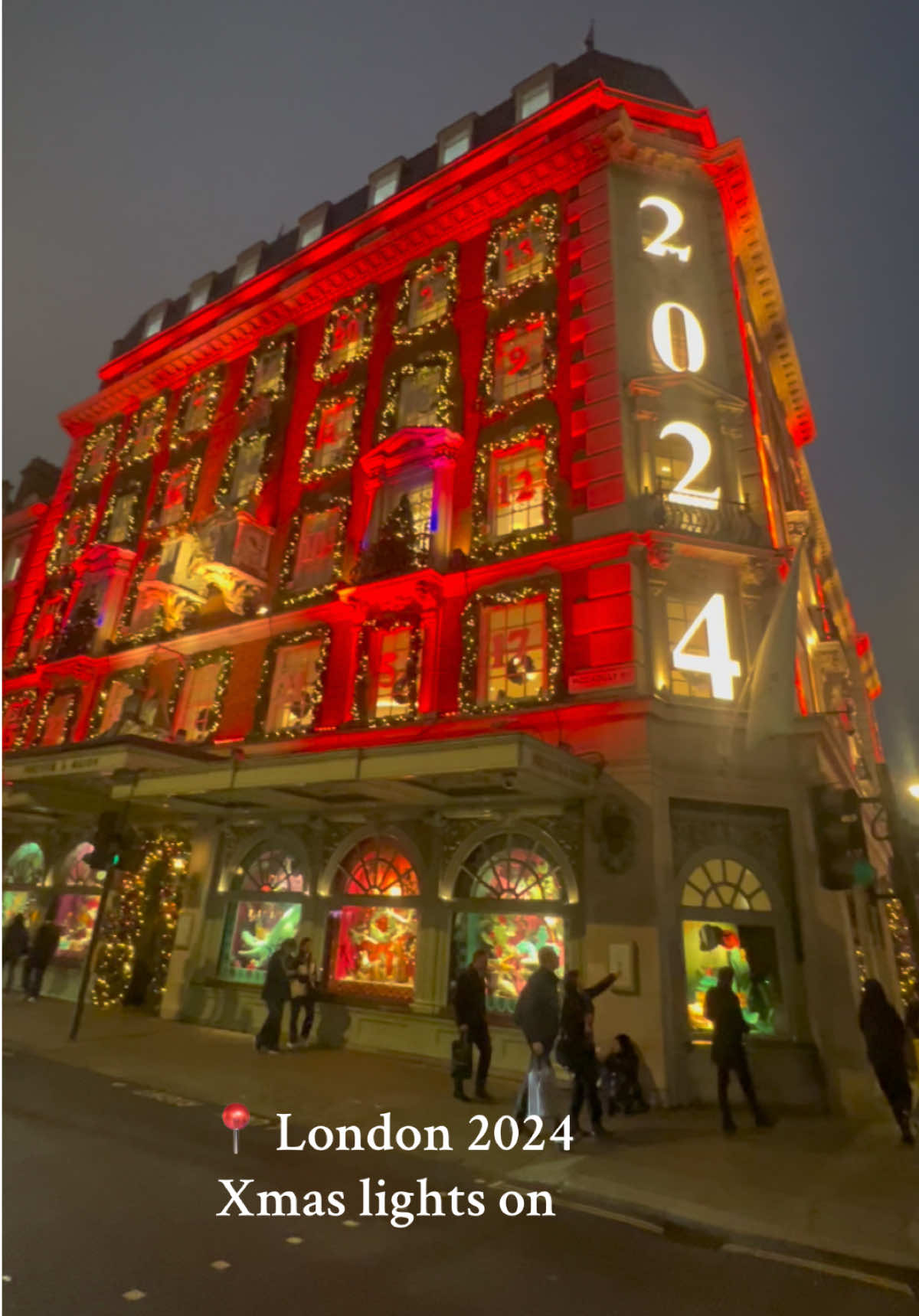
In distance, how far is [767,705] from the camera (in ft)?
38.0

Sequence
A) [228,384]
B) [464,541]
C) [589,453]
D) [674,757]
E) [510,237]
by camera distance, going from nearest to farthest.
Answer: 1. [674,757]
2. [589,453]
3. [464,541]
4. [510,237]
5. [228,384]

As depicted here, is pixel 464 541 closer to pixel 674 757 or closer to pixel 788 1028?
pixel 674 757

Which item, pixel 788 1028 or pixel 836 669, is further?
pixel 836 669

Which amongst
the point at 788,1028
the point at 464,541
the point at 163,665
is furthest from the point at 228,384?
the point at 788,1028

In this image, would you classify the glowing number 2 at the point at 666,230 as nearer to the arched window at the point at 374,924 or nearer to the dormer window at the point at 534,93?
the dormer window at the point at 534,93

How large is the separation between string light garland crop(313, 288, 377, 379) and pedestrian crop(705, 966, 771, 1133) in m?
18.9

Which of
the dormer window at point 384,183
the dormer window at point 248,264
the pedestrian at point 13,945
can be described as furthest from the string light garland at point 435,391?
the pedestrian at point 13,945

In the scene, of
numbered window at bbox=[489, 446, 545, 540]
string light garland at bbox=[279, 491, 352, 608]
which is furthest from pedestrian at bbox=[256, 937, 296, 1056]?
numbered window at bbox=[489, 446, 545, 540]

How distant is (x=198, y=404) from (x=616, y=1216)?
25.8m

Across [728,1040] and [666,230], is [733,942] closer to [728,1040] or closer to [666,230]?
[728,1040]

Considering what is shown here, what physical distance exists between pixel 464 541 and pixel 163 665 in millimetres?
9875

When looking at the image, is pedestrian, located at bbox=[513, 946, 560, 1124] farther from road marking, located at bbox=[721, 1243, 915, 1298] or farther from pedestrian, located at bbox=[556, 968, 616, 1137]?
road marking, located at bbox=[721, 1243, 915, 1298]

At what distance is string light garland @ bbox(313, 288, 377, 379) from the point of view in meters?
21.6

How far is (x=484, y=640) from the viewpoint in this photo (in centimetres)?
1518
